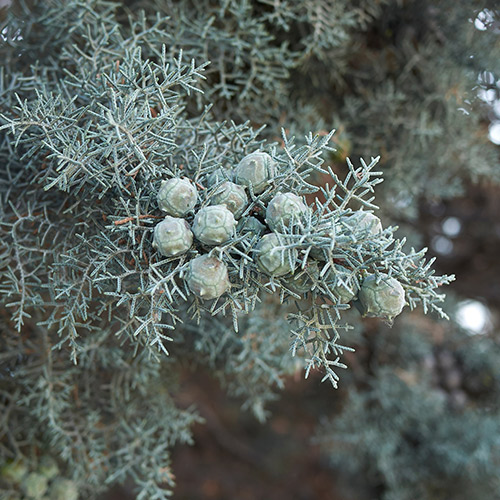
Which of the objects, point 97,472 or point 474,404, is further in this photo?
point 474,404

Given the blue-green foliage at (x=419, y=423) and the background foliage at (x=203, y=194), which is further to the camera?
the blue-green foliage at (x=419, y=423)

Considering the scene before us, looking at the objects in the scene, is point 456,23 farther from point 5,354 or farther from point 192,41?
point 5,354

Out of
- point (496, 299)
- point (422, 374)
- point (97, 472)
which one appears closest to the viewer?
point (97, 472)

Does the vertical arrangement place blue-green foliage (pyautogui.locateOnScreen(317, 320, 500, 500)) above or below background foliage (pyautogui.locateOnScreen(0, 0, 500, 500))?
below

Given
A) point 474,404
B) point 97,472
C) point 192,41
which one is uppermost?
point 192,41

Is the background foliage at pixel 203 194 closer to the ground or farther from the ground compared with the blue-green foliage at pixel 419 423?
farther from the ground

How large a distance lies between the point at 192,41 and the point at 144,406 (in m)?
0.57

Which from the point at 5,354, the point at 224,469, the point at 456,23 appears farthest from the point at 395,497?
the point at 456,23

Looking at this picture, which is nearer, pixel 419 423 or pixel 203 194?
pixel 203 194

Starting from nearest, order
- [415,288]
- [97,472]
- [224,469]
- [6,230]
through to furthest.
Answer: [415,288] → [6,230] → [97,472] → [224,469]

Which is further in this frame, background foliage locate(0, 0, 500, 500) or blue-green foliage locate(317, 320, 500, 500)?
blue-green foliage locate(317, 320, 500, 500)

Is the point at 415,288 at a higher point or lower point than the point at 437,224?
higher

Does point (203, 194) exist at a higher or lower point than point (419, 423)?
higher

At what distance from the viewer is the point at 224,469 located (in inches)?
68.8
